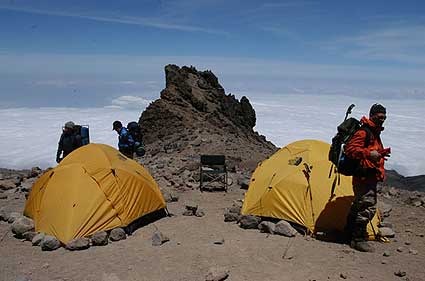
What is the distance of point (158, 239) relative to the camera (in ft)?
29.4

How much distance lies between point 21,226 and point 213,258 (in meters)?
4.17

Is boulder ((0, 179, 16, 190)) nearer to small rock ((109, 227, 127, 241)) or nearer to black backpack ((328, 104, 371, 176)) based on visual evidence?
small rock ((109, 227, 127, 241))

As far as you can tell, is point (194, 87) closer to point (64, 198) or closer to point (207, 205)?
point (207, 205)

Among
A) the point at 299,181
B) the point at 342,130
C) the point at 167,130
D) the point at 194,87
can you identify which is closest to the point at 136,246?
the point at 299,181

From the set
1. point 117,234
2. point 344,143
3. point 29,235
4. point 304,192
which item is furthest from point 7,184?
point 344,143

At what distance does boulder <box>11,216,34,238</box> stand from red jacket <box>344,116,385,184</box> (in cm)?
658

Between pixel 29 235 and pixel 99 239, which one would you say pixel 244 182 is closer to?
pixel 99 239

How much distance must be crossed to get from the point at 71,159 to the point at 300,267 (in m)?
5.73

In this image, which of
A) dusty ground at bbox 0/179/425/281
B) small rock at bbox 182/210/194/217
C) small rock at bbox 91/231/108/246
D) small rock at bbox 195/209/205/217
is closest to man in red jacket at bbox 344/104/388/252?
dusty ground at bbox 0/179/425/281

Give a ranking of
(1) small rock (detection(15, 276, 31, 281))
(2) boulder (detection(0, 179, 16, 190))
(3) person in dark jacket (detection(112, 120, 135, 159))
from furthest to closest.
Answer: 1. (2) boulder (detection(0, 179, 16, 190))
2. (3) person in dark jacket (detection(112, 120, 135, 159))
3. (1) small rock (detection(15, 276, 31, 281))

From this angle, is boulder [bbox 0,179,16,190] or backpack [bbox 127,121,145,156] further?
boulder [bbox 0,179,16,190]

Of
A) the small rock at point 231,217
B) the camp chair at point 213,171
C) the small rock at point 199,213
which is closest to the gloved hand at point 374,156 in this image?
the small rock at point 231,217

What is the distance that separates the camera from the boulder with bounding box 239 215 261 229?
991 centimetres

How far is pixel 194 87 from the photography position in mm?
35344
